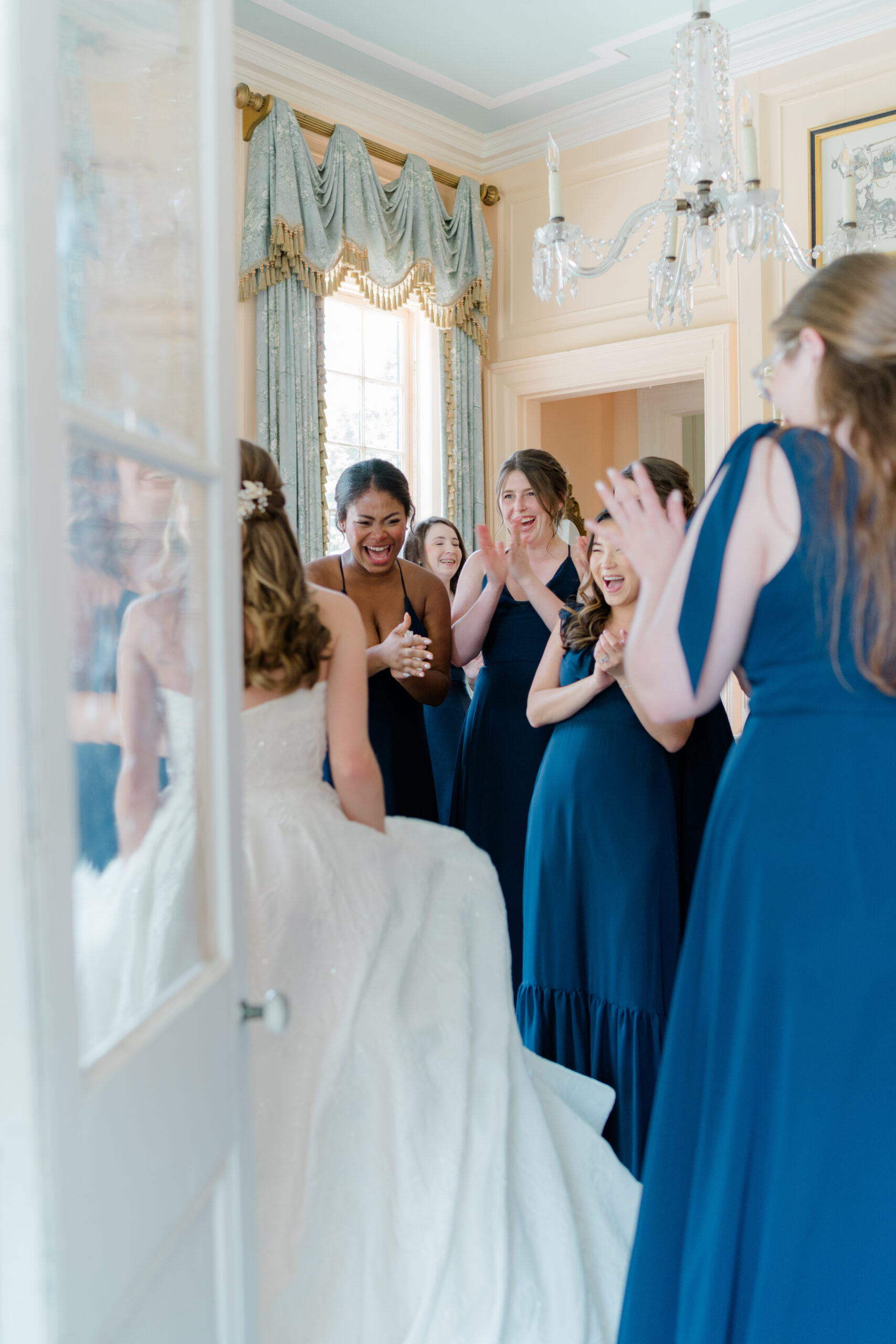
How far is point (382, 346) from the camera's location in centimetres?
519

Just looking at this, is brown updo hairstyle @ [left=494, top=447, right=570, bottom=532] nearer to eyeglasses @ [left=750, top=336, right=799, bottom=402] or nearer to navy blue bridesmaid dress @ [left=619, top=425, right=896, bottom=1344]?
eyeglasses @ [left=750, top=336, right=799, bottom=402]

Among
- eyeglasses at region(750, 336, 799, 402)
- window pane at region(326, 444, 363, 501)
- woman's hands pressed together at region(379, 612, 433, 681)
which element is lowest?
woman's hands pressed together at region(379, 612, 433, 681)

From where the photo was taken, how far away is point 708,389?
181 inches

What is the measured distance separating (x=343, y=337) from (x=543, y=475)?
2.32 m

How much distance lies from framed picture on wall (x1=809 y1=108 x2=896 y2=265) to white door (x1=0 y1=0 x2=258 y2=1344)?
144 inches

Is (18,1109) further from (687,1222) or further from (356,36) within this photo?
(356,36)

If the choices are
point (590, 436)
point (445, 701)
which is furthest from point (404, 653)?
point (590, 436)

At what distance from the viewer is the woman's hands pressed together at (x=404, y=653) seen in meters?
2.42

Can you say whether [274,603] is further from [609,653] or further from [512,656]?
[512,656]

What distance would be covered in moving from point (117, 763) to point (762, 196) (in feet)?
7.48

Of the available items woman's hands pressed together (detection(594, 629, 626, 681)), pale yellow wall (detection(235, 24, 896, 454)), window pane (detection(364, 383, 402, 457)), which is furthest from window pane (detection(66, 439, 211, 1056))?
window pane (detection(364, 383, 402, 457))

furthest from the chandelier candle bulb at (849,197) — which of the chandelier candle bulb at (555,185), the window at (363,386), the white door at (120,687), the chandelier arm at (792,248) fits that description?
the window at (363,386)

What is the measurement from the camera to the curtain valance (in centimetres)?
426

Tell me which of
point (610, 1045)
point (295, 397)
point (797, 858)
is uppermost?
point (295, 397)
